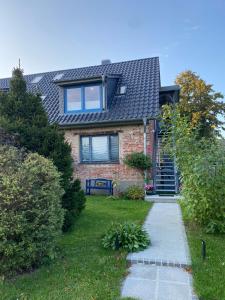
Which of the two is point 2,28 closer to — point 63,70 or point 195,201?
point 63,70

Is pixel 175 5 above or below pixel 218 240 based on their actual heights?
above

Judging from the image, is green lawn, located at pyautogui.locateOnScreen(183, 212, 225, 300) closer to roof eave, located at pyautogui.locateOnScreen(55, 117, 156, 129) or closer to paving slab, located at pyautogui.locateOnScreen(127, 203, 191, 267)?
paving slab, located at pyautogui.locateOnScreen(127, 203, 191, 267)

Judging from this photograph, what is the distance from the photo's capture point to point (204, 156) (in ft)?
20.2

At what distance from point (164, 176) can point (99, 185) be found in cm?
292

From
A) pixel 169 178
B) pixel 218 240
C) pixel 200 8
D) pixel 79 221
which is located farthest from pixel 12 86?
pixel 200 8

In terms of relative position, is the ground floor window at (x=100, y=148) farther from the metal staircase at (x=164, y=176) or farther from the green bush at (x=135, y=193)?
the metal staircase at (x=164, y=176)

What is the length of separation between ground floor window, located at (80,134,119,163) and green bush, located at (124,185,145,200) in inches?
60.9

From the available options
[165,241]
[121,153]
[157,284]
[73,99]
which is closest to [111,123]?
[121,153]

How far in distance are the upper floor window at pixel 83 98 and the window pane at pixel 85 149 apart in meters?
1.52

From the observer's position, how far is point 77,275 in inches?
162

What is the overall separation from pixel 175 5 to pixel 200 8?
105 centimetres

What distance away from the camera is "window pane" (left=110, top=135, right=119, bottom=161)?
11914mm

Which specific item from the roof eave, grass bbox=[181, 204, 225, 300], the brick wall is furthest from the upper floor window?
grass bbox=[181, 204, 225, 300]

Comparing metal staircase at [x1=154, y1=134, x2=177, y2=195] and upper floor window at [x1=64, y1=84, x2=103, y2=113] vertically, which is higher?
upper floor window at [x1=64, y1=84, x2=103, y2=113]
